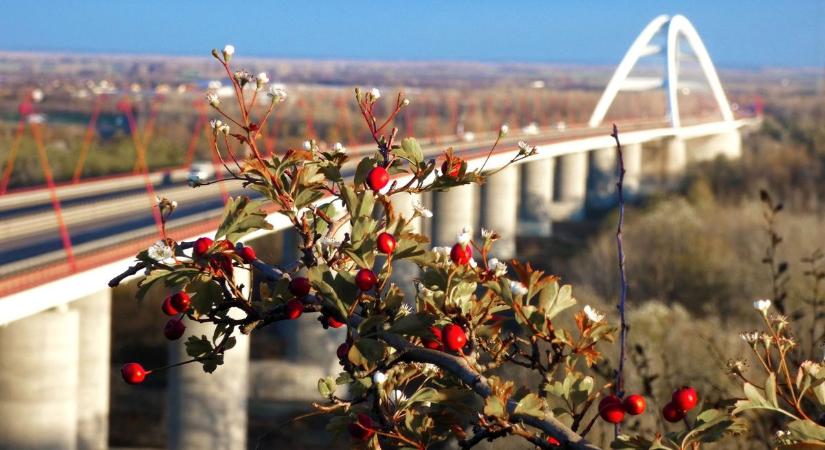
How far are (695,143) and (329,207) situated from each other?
70644 millimetres

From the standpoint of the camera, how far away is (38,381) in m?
18.1

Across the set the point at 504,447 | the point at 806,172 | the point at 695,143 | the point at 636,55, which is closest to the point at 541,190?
the point at 806,172

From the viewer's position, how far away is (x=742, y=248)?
34.3 m

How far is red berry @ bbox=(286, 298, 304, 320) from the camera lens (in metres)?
2.88

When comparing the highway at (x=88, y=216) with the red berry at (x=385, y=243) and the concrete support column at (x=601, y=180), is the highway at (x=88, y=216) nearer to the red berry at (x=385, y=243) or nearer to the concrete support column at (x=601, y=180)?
the red berry at (x=385, y=243)

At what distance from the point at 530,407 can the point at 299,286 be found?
585 mm

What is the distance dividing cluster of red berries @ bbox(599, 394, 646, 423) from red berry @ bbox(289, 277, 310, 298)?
2.25 ft

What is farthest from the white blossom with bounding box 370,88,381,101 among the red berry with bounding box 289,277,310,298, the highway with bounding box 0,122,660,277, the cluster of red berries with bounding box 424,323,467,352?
the highway with bounding box 0,122,660,277

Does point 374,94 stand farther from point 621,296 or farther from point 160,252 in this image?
point 621,296

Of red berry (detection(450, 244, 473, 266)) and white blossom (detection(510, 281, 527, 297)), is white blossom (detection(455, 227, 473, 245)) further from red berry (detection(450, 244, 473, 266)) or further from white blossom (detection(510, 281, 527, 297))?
white blossom (detection(510, 281, 527, 297))

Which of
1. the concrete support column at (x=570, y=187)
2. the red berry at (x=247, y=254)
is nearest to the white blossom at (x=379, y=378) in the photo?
the red berry at (x=247, y=254)

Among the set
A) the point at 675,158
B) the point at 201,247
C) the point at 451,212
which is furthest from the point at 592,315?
the point at 675,158

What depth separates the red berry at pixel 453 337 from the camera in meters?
2.72

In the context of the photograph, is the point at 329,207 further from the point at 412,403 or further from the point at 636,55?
the point at 636,55
